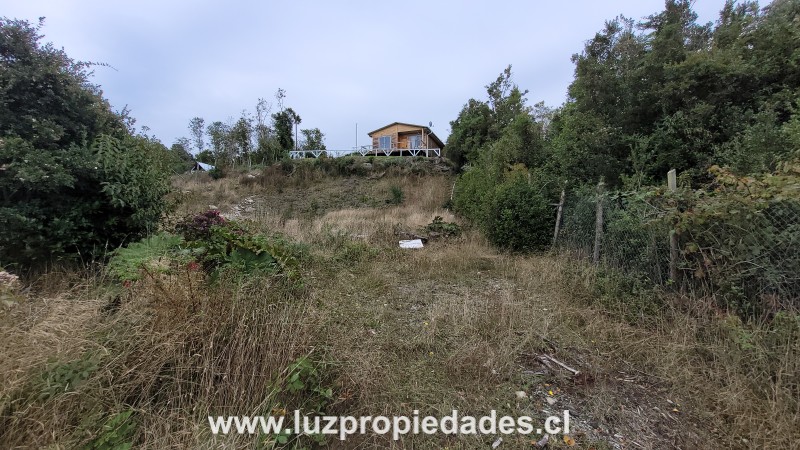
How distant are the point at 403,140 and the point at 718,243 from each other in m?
23.8

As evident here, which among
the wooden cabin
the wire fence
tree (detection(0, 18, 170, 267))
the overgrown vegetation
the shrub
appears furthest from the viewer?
the wooden cabin

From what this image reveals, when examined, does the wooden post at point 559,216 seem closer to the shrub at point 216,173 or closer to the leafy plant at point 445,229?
the leafy plant at point 445,229

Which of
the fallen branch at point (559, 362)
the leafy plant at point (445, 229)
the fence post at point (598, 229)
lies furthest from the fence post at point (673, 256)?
the leafy plant at point (445, 229)

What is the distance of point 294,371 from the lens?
73.6 inches

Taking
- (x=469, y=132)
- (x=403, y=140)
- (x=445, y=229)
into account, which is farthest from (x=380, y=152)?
(x=445, y=229)

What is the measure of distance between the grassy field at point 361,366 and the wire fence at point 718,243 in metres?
0.24

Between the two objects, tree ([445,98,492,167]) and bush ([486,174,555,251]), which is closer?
bush ([486,174,555,251])

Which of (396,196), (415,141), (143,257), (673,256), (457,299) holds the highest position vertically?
(415,141)

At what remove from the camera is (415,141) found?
80.8ft

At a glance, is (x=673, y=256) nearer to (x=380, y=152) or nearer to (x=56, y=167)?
(x=56, y=167)

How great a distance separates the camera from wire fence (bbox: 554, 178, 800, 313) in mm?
2215

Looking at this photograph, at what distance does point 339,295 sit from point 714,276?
3.62 m

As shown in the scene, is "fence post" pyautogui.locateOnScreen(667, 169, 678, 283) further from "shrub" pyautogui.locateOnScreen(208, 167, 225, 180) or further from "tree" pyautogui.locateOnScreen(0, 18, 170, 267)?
"shrub" pyautogui.locateOnScreen(208, 167, 225, 180)

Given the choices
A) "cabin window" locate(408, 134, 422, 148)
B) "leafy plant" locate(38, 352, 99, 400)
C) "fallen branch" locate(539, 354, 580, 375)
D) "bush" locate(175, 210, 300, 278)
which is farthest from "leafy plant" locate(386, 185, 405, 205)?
"leafy plant" locate(38, 352, 99, 400)
